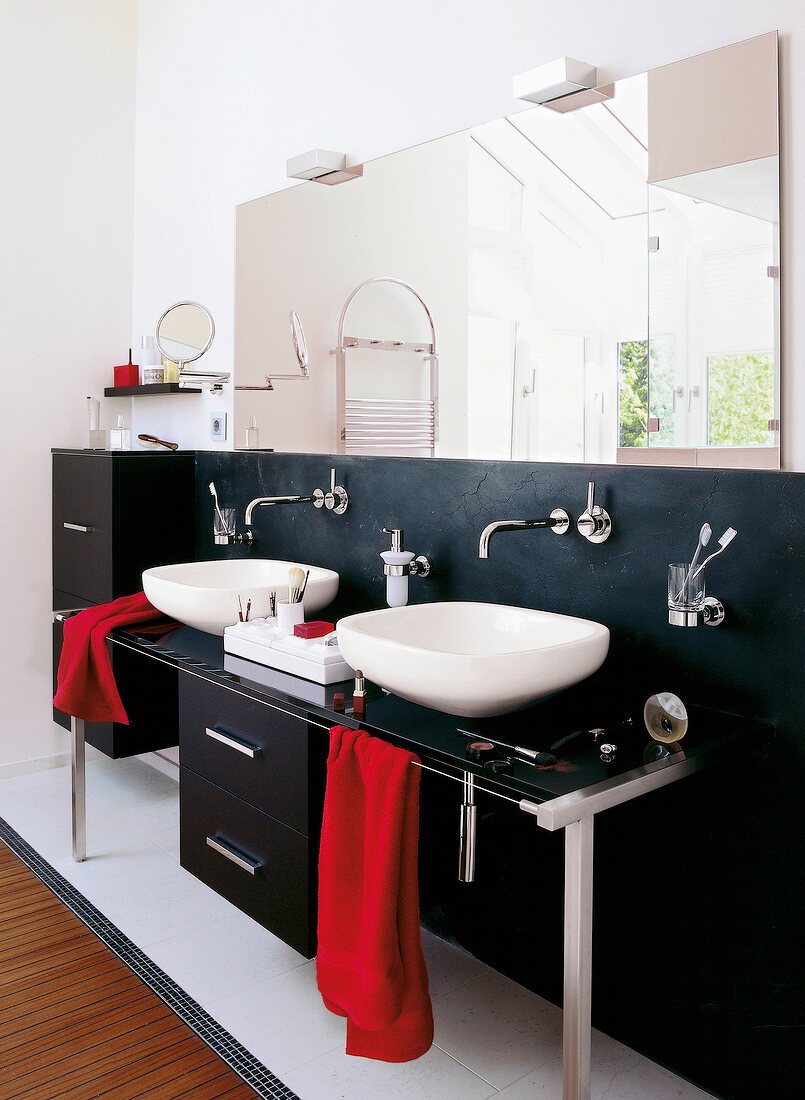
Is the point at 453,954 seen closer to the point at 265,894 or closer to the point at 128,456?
the point at 265,894

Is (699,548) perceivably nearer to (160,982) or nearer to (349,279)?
(349,279)

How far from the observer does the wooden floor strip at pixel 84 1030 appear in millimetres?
1844

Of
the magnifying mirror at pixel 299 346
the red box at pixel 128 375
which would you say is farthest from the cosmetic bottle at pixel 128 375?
the magnifying mirror at pixel 299 346

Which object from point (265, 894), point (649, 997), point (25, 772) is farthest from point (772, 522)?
point (25, 772)

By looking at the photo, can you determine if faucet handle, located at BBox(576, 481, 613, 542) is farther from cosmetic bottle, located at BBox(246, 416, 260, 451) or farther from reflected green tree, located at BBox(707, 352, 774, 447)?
cosmetic bottle, located at BBox(246, 416, 260, 451)

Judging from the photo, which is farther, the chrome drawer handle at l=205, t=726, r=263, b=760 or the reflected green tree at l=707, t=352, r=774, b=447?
the chrome drawer handle at l=205, t=726, r=263, b=760

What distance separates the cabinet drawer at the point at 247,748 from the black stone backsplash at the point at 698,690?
557 millimetres

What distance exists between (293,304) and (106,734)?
1.46 m

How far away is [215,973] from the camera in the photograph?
2.22m

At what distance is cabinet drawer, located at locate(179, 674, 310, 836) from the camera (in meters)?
1.85

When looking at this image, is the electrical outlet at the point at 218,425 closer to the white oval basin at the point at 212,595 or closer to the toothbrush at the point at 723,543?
the white oval basin at the point at 212,595

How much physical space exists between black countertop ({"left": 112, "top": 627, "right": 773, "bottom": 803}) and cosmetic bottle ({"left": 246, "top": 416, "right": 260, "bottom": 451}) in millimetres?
1101

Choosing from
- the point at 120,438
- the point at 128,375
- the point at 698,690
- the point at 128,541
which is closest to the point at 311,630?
the point at 698,690

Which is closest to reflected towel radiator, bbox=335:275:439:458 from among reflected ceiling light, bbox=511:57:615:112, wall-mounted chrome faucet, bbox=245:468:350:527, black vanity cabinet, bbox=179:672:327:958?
wall-mounted chrome faucet, bbox=245:468:350:527
